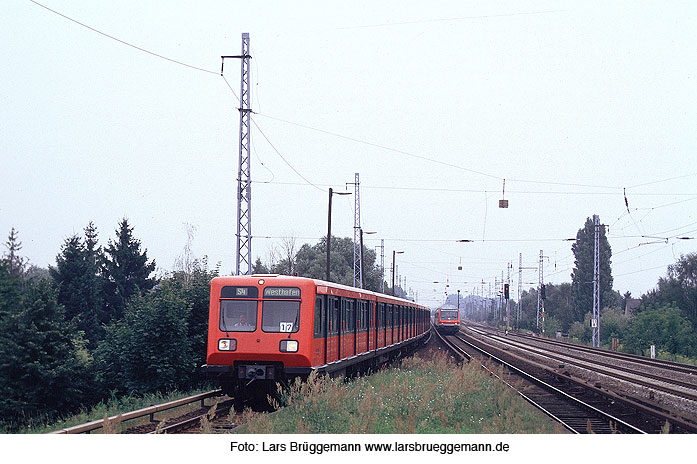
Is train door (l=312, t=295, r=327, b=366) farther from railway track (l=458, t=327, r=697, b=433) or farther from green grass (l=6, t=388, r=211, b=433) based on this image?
railway track (l=458, t=327, r=697, b=433)

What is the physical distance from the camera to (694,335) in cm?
4938

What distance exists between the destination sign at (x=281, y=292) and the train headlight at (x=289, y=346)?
95cm

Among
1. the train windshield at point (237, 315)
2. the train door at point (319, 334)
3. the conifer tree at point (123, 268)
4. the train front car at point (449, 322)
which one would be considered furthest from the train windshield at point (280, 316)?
the train front car at point (449, 322)

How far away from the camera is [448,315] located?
6944 cm

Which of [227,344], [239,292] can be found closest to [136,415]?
[227,344]

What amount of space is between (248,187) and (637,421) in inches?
469

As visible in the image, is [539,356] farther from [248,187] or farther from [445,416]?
[445,416]

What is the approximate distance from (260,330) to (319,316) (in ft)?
4.55

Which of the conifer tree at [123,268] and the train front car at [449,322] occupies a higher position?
the conifer tree at [123,268]

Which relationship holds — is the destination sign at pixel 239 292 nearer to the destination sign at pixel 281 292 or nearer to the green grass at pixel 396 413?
the destination sign at pixel 281 292

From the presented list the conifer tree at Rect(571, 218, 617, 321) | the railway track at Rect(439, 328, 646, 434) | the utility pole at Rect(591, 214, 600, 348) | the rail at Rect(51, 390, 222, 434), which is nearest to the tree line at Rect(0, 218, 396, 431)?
the rail at Rect(51, 390, 222, 434)

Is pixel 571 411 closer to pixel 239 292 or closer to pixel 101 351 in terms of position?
pixel 239 292

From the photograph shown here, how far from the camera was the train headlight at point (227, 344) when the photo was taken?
51.5 ft
